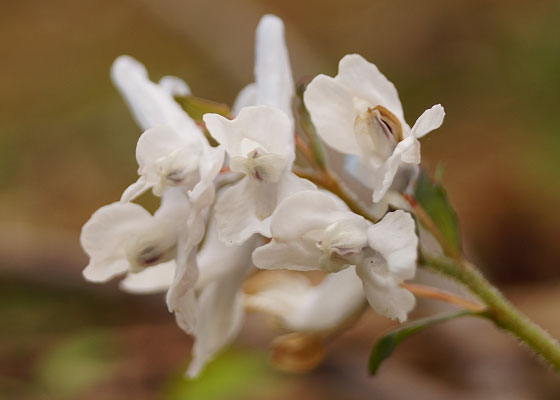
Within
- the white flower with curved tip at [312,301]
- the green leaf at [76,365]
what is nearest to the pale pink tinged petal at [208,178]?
the white flower with curved tip at [312,301]

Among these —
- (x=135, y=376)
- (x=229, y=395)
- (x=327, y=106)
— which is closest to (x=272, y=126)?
(x=327, y=106)

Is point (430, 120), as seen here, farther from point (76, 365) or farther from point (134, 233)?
point (76, 365)

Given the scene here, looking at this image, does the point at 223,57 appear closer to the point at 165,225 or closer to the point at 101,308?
the point at 101,308

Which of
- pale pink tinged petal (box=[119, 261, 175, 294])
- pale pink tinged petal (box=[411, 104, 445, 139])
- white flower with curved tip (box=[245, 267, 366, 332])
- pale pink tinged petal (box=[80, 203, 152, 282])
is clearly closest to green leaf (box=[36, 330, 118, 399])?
white flower with curved tip (box=[245, 267, 366, 332])

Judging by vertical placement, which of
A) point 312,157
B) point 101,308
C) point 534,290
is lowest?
point 101,308

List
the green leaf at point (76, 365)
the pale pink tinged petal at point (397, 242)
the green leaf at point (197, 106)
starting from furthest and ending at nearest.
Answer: the green leaf at point (76, 365)
the green leaf at point (197, 106)
the pale pink tinged petal at point (397, 242)

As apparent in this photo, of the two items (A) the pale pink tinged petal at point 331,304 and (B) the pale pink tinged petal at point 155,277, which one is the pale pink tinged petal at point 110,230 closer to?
(B) the pale pink tinged petal at point 155,277

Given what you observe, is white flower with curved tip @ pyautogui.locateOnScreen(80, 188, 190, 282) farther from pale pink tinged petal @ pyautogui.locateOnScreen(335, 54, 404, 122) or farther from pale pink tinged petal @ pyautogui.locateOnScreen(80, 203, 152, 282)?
pale pink tinged petal @ pyautogui.locateOnScreen(335, 54, 404, 122)
